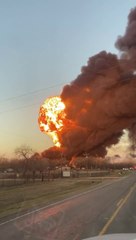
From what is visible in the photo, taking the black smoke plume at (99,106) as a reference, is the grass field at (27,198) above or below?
below

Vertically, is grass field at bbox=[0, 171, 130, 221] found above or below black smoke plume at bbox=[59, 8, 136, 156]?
below

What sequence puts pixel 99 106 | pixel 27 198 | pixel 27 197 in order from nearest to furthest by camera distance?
pixel 99 106
pixel 27 198
pixel 27 197

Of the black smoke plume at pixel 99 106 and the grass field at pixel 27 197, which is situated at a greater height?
the black smoke plume at pixel 99 106

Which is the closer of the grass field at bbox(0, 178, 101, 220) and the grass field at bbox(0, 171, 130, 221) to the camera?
the grass field at bbox(0, 171, 130, 221)

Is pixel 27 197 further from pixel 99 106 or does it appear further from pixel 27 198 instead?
pixel 99 106

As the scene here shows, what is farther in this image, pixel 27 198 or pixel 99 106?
pixel 27 198

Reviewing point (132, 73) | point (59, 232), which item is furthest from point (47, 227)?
point (132, 73)

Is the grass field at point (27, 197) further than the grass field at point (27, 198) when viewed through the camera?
No

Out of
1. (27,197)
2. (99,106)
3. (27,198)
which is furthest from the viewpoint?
(27,197)

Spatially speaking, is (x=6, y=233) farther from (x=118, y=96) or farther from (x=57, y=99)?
(x=57, y=99)

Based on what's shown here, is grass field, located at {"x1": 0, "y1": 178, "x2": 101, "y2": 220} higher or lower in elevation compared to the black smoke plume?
lower

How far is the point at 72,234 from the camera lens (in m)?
13.3

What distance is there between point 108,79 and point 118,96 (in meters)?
1.18

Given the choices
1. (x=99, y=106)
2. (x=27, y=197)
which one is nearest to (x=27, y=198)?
(x=27, y=197)
